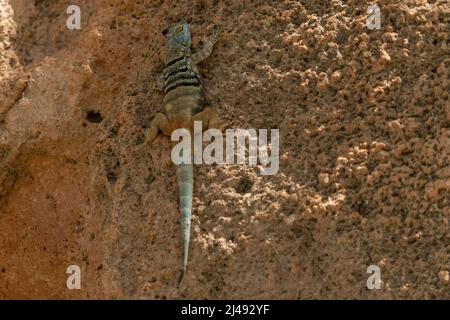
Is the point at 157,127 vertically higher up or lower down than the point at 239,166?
higher up

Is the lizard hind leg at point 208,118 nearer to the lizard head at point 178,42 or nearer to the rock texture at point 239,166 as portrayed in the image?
the rock texture at point 239,166

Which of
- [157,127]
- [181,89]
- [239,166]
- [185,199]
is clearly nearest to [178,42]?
[181,89]

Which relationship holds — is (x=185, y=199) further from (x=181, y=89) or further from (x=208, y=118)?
(x=181, y=89)

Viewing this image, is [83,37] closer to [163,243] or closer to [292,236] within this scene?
[163,243]

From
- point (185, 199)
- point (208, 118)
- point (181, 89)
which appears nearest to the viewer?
point (185, 199)

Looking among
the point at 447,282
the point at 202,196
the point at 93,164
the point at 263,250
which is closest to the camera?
the point at 447,282

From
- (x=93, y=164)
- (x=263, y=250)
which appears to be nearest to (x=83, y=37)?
(x=93, y=164)

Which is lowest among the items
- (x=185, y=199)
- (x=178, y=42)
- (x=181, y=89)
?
(x=185, y=199)
